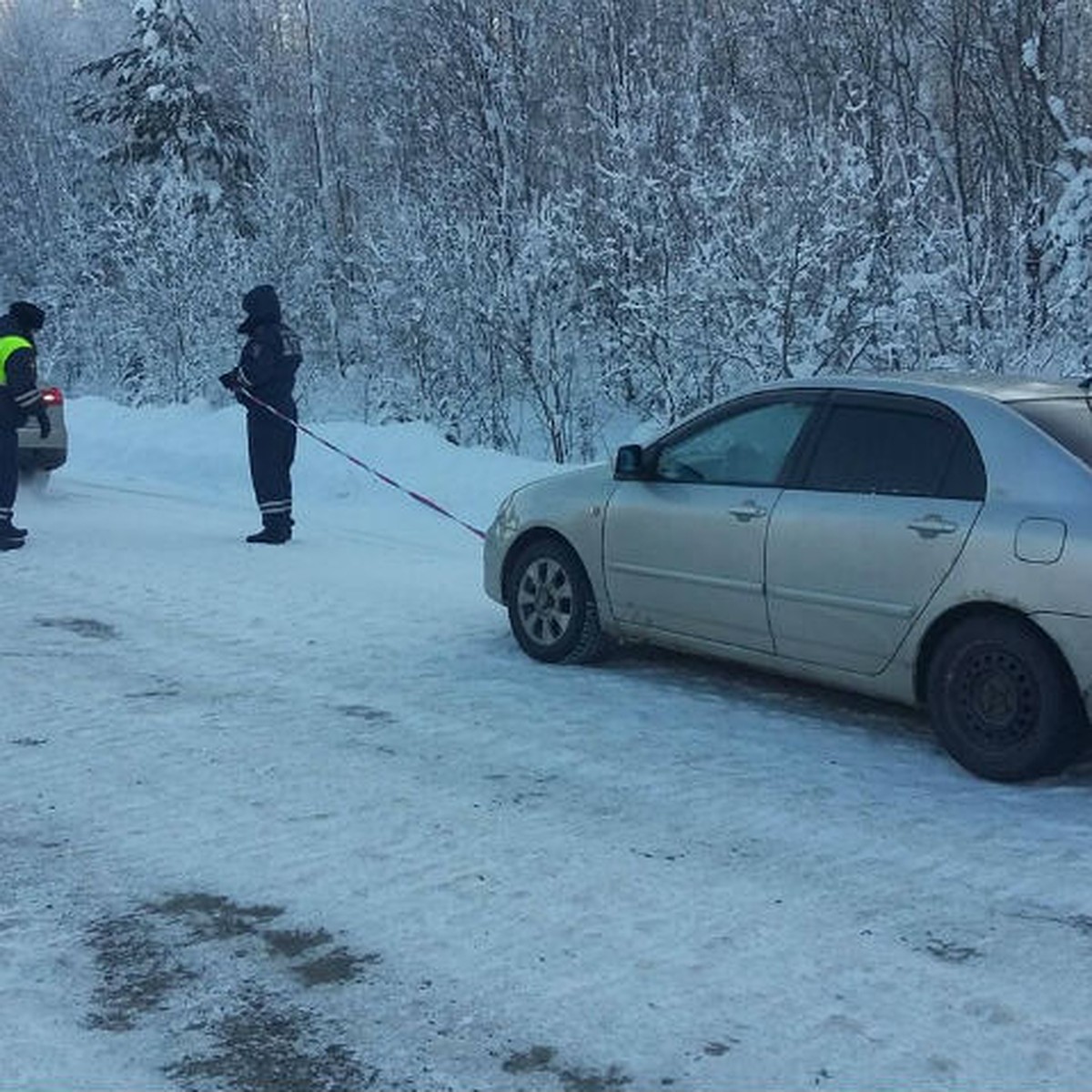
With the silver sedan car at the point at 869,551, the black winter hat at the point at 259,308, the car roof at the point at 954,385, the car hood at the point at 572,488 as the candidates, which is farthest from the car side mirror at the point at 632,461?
the black winter hat at the point at 259,308

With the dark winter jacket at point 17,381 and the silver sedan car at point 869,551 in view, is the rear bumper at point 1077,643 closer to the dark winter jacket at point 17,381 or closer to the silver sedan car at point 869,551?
the silver sedan car at point 869,551

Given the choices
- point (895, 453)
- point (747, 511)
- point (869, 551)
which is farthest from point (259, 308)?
point (869, 551)

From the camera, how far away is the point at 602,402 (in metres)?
17.0

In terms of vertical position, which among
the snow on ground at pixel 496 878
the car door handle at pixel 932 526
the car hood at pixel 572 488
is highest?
the car hood at pixel 572 488

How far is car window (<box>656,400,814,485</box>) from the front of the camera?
6.10m

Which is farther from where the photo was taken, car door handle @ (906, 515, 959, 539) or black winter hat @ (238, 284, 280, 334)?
black winter hat @ (238, 284, 280, 334)

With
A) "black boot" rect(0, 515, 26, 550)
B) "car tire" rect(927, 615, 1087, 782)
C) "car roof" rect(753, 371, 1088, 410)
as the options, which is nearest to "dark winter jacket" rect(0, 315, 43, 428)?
"black boot" rect(0, 515, 26, 550)

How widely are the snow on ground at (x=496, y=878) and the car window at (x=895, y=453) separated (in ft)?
3.52

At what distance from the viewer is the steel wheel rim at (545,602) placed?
698 centimetres

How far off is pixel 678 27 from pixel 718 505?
18.5 meters

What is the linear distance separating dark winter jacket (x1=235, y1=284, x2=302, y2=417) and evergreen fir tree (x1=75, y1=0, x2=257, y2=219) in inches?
673

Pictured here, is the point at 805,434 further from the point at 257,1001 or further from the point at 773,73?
the point at 773,73

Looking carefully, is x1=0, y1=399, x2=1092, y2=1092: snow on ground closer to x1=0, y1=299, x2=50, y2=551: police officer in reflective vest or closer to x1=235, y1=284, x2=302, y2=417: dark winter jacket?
x1=0, y1=299, x2=50, y2=551: police officer in reflective vest

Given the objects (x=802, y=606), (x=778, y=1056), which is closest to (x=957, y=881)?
(x=778, y=1056)
